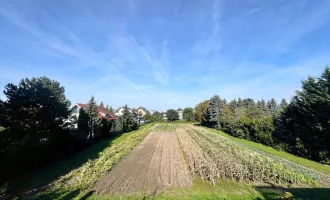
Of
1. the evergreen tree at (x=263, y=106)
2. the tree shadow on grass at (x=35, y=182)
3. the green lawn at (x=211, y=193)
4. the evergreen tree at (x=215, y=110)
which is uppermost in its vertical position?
the evergreen tree at (x=263, y=106)

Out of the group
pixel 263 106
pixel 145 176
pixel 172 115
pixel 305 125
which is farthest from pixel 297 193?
pixel 172 115

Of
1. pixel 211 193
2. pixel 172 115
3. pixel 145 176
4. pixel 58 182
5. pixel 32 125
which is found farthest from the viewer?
pixel 172 115

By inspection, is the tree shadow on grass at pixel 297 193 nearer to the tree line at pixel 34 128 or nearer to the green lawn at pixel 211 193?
the green lawn at pixel 211 193

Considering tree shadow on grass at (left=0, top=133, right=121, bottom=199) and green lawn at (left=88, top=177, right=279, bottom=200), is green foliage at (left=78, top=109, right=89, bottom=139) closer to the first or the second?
tree shadow on grass at (left=0, top=133, right=121, bottom=199)

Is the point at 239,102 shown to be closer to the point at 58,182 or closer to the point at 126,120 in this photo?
the point at 126,120

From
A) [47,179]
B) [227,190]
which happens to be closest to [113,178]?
[47,179]

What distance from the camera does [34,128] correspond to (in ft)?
49.7

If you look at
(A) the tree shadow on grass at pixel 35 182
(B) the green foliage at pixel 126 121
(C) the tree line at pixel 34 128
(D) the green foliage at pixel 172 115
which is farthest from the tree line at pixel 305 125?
(D) the green foliage at pixel 172 115

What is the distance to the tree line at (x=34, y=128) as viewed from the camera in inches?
480

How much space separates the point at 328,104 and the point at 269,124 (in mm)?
7491

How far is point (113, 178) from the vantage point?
1085 centimetres

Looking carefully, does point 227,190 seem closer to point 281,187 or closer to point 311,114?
point 281,187

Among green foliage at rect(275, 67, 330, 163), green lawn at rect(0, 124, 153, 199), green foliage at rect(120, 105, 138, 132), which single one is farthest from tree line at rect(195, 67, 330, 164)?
green foliage at rect(120, 105, 138, 132)

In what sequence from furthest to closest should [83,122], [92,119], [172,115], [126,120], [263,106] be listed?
[172,115], [263,106], [126,120], [92,119], [83,122]
